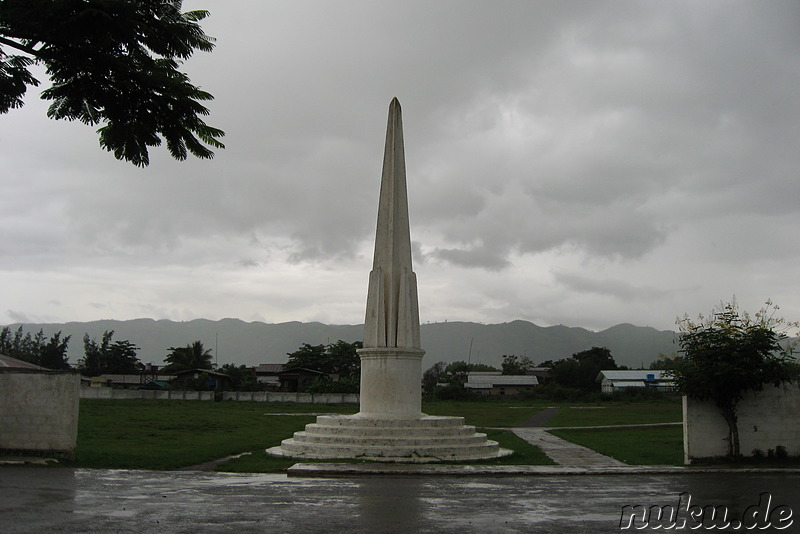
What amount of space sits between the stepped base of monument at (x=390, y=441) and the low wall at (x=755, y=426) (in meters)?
4.83

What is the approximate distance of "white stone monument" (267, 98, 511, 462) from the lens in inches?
689

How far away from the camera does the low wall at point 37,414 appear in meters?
15.2


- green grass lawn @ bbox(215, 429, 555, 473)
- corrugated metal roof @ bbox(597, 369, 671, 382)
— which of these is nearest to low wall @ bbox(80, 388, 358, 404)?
green grass lawn @ bbox(215, 429, 555, 473)

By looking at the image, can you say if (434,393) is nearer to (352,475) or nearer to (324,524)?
(352,475)

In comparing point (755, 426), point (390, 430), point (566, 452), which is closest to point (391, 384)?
point (390, 430)

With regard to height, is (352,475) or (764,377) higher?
(764,377)

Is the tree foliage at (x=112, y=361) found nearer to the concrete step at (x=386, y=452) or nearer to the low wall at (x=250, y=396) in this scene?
the low wall at (x=250, y=396)

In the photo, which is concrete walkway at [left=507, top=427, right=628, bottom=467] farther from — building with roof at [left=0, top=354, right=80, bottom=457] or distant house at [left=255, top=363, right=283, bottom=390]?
distant house at [left=255, top=363, right=283, bottom=390]

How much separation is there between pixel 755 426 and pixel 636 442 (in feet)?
26.5

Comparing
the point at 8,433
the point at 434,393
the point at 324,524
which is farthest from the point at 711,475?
the point at 434,393

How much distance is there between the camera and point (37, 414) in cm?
1527

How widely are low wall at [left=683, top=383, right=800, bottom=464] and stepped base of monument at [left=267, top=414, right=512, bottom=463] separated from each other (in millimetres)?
4834

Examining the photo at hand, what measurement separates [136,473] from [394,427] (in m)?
6.51

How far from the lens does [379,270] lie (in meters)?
20.5
